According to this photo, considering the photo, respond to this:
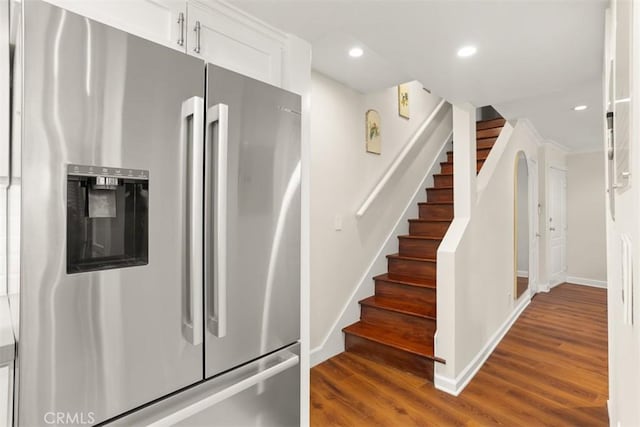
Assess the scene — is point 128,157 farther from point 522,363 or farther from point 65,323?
point 522,363

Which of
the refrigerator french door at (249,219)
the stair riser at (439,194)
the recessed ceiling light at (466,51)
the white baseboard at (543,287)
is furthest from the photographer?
→ the white baseboard at (543,287)

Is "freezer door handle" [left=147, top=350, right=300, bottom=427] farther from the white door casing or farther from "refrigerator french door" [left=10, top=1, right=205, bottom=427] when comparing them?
the white door casing

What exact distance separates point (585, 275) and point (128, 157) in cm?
683

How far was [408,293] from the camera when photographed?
10.2 feet

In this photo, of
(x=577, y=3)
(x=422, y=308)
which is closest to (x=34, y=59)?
(x=577, y=3)

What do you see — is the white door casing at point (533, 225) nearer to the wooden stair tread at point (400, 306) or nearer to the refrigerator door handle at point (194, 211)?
the wooden stair tread at point (400, 306)

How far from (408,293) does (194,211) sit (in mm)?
2496

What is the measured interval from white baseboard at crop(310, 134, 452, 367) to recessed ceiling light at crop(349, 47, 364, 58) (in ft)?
6.06

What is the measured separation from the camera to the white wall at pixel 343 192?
2.68 meters

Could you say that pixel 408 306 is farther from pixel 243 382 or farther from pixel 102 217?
pixel 102 217

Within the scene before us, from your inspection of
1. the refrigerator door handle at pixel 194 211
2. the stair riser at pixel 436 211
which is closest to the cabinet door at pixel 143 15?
the refrigerator door handle at pixel 194 211

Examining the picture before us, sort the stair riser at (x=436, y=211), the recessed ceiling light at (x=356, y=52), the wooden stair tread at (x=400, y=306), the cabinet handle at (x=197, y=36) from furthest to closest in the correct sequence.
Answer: the stair riser at (x=436, y=211), the wooden stair tread at (x=400, y=306), the recessed ceiling light at (x=356, y=52), the cabinet handle at (x=197, y=36)

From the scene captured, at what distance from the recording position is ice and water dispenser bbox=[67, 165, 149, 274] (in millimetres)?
896

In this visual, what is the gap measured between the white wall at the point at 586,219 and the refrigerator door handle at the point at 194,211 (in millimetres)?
6396
